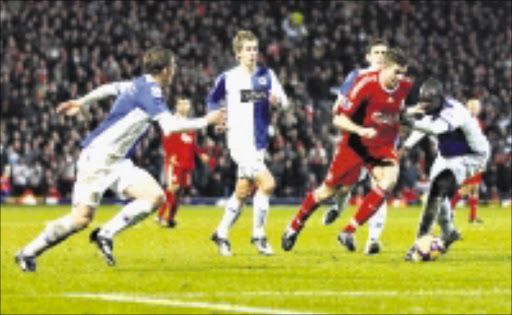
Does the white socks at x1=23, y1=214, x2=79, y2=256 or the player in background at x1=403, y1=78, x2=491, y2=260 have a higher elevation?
the player in background at x1=403, y1=78, x2=491, y2=260

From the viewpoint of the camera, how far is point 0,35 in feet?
129

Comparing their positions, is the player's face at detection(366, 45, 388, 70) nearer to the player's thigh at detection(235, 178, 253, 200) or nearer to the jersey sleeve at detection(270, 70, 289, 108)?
the jersey sleeve at detection(270, 70, 289, 108)

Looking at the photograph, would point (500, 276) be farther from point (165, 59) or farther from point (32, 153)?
point (32, 153)

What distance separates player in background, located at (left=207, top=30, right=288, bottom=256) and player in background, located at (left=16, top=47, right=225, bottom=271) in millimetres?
2772

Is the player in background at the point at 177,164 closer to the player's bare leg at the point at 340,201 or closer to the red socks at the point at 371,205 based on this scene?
the player's bare leg at the point at 340,201

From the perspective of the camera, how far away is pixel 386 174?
15602mm

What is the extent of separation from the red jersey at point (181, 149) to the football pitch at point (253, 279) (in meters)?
4.60

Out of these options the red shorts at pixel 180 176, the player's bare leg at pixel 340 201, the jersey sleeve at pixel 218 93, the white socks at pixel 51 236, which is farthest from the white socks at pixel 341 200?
the red shorts at pixel 180 176

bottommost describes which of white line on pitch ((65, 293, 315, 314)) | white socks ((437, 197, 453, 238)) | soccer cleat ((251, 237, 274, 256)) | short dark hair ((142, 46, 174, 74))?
soccer cleat ((251, 237, 274, 256))

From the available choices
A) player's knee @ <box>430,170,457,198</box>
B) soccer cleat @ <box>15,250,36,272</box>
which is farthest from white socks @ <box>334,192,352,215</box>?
soccer cleat @ <box>15,250,36,272</box>

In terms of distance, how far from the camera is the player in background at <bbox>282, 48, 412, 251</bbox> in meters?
15.1

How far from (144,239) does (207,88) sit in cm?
1999

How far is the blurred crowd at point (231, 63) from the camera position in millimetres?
36750

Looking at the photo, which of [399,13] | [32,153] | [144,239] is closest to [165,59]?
[144,239]
